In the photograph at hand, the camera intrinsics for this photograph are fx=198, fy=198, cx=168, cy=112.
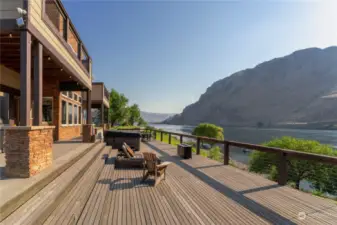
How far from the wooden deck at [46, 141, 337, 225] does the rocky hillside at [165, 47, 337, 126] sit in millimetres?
131102

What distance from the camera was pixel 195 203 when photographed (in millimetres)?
3936

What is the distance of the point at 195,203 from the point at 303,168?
1063 cm

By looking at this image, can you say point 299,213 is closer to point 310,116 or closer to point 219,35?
point 219,35

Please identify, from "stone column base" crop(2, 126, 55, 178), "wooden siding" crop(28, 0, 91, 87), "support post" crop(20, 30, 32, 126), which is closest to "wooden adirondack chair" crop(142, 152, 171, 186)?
"stone column base" crop(2, 126, 55, 178)

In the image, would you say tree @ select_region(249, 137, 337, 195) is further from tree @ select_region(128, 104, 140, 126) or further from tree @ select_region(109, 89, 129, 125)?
tree @ select_region(128, 104, 140, 126)

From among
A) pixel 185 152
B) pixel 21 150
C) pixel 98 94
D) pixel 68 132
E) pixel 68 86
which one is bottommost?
pixel 185 152

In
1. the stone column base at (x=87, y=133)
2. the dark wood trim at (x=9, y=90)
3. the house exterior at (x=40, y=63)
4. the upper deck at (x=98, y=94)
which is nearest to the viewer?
the house exterior at (x=40, y=63)

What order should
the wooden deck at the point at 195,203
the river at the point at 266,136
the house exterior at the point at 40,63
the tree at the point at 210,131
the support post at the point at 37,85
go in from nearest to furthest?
the wooden deck at the point at 195,203 → the house exterior at the point at 40,63 → the support post at the point at 37,85 → the river at the point at 266,136 → the tree at the point at 210,131

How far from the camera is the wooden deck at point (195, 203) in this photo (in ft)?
10.7

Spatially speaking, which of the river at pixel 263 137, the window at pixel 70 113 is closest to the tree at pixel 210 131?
the river at pixel 263 137

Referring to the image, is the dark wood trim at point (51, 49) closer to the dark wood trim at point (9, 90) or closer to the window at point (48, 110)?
the dark wood trim at point (9, 90)

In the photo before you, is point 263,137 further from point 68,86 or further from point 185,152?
point 68,86

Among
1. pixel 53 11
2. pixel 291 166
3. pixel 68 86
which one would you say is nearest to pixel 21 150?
pixel 53 11

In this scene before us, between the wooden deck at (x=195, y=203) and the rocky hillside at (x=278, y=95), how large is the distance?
430ft
